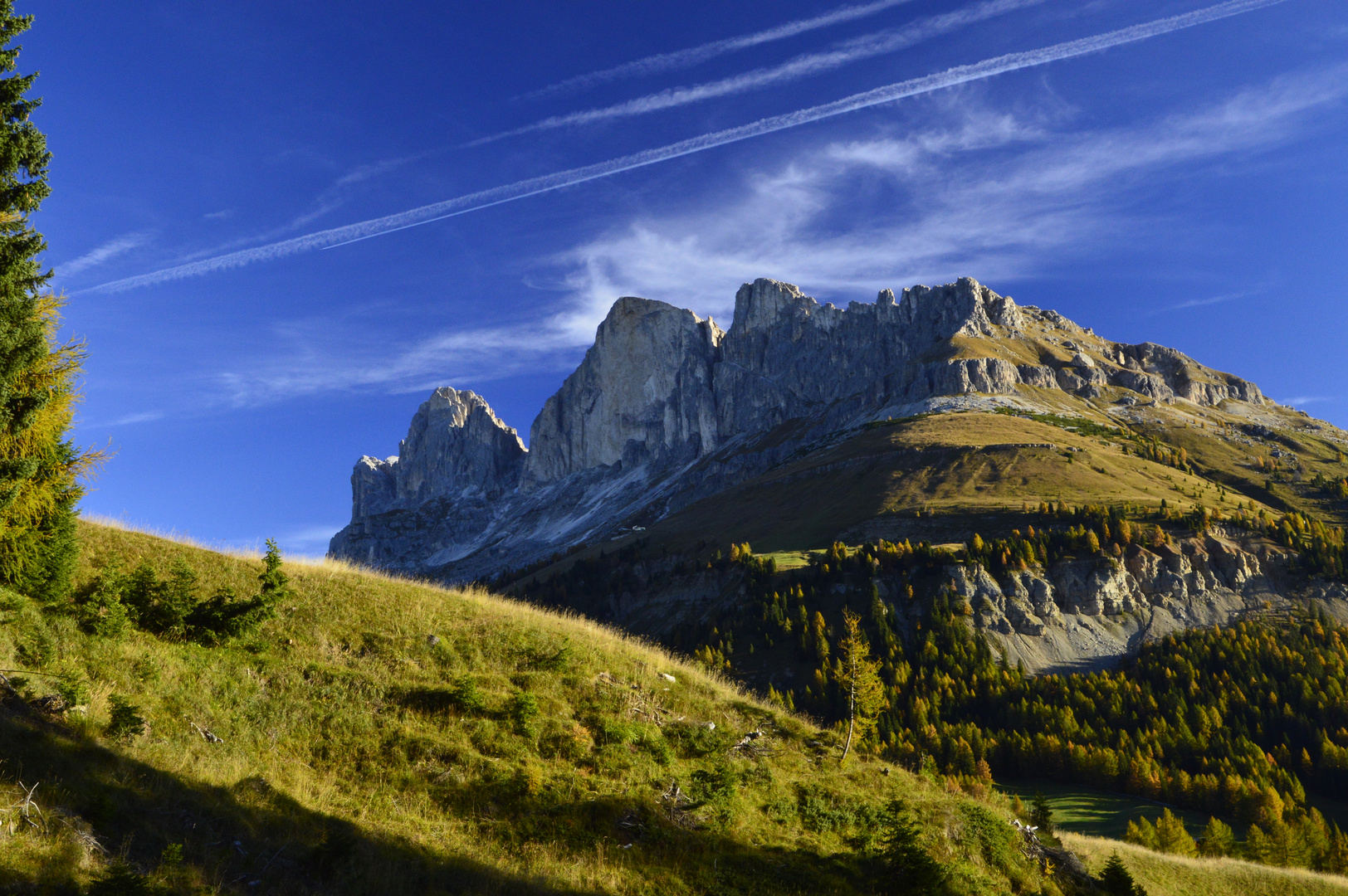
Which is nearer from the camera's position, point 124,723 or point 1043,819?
point 124,723

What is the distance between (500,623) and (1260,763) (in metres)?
111

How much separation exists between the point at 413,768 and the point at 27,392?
12267mm

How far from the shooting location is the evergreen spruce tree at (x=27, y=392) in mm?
15750

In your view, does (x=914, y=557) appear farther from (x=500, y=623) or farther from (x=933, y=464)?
(x=500, y=623)

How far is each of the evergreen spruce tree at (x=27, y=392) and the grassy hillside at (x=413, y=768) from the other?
1.35 metres

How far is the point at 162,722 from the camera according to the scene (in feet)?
48.5

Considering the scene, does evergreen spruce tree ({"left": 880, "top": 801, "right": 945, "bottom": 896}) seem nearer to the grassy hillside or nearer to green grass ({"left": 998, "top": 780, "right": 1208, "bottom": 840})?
the grassy hillside

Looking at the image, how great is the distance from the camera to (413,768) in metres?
16.1

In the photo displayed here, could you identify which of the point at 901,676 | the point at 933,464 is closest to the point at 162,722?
the point at 901,676

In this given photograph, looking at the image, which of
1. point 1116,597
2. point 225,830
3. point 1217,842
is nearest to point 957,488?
point 1116,597

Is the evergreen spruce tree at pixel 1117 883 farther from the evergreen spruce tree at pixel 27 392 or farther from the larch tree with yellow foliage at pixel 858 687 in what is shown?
the evergreen spruce tree at pixel 27 392

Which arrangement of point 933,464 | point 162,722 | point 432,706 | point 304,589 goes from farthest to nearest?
1. point 933,464
2. point 304,589
3. point 432,706
4. point 162,722

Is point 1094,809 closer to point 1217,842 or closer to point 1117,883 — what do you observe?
point 1217,842

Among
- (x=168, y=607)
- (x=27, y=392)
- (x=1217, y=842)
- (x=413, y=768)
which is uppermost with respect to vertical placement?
(x=27, y=392)
